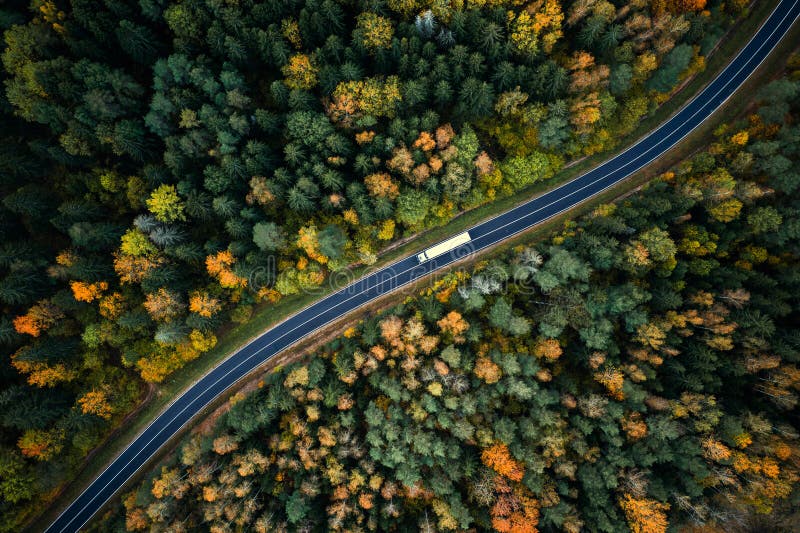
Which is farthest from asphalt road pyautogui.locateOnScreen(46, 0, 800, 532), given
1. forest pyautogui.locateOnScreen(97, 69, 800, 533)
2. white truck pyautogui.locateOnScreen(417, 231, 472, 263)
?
forest pyautogui.locateOnScreen(97, 69, 800, 533)

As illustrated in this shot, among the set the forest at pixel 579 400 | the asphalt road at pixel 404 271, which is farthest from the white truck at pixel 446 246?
the forest at pixel 579 400

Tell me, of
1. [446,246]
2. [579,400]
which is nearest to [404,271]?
[446,246]

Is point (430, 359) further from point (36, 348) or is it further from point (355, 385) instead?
point (36, 348)

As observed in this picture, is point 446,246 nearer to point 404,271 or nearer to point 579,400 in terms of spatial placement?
point 404,271

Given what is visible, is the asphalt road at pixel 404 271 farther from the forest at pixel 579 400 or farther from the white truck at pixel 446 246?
the forest at pixel 579 400

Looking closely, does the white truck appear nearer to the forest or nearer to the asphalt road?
the asphalt road

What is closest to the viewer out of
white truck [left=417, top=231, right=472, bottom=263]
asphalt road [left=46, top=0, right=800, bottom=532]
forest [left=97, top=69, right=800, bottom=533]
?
forest [left=97, top=69, right=800, bottom=533]
